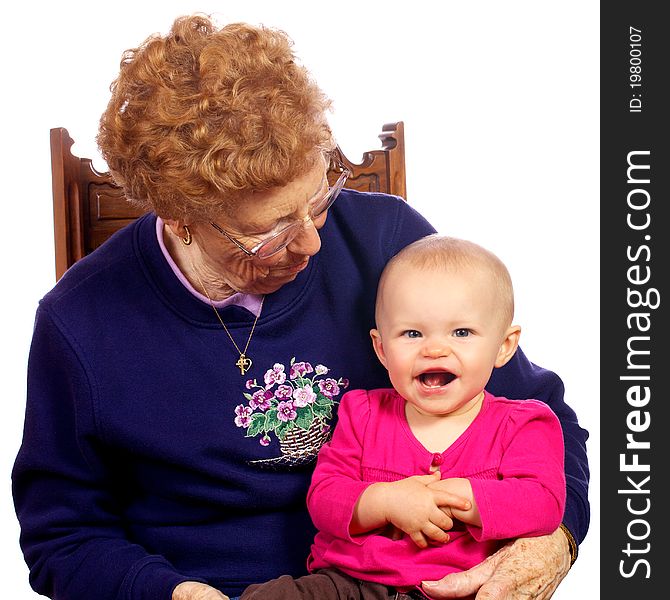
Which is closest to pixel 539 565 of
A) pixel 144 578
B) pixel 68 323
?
pixel 144 578

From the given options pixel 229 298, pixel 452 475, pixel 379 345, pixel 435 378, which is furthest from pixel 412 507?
pixel 229 298

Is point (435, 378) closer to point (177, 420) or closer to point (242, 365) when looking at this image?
point (242, 365)

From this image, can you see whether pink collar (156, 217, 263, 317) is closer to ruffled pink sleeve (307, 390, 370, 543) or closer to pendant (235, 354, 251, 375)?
pendant (235, 354, 251, 375)

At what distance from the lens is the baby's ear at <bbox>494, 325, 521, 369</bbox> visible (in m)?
1.73

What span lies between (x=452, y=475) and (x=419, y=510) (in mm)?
115

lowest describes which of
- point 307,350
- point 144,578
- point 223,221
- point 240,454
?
point 144,578

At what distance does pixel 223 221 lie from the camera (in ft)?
5.60

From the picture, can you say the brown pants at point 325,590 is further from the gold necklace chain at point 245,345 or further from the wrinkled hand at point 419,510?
the gold necklace chain at point 245,345

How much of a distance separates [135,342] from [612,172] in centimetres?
182

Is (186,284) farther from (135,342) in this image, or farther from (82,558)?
(82,558)

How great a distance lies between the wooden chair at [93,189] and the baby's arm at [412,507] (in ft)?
3.03

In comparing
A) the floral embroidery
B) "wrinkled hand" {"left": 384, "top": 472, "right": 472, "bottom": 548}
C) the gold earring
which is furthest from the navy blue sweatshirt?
"wrinkled hand" {"left": 384, "top": 472, "right": 472, "bottom": 548}

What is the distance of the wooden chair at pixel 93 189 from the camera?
7.40 feet

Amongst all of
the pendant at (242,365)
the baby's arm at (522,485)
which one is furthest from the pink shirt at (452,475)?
the pendant at (242,365)
